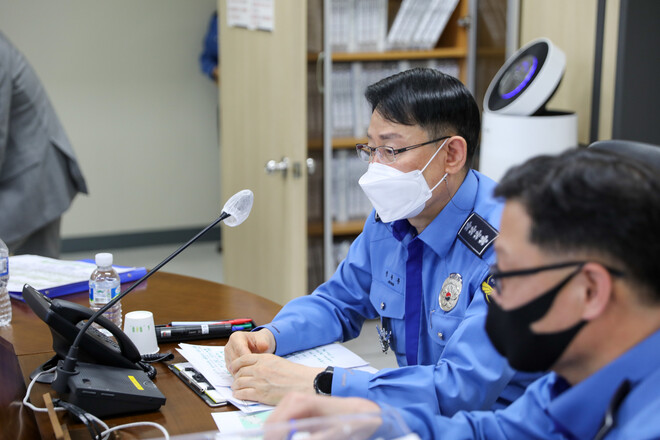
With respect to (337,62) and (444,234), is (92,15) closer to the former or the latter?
(337,62)

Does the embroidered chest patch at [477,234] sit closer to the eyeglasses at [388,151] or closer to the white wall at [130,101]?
the eyeglasses at [388,151]

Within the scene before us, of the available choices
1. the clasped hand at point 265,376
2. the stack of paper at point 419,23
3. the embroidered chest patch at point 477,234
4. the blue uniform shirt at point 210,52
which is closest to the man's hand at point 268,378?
the clasped hand at point 265,376

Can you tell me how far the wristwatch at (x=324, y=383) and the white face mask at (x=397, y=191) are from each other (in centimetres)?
40

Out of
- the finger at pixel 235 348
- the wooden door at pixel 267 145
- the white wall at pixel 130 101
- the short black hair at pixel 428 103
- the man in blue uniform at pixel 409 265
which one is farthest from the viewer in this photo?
the white wall at pixel 130 101

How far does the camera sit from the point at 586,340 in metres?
0.91

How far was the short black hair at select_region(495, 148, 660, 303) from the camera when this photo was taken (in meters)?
0.86

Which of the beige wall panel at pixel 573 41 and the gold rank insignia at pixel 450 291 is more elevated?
the beige wall panel at pixel 573 41

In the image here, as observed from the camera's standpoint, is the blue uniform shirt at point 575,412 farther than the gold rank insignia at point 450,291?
No

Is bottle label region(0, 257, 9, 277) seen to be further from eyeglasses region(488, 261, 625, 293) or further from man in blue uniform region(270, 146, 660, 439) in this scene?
eyeglasses region(488, 261, 625, 293)

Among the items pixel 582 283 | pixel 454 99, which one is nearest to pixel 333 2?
pixel 454 99

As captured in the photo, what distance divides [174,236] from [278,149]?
7.61ft

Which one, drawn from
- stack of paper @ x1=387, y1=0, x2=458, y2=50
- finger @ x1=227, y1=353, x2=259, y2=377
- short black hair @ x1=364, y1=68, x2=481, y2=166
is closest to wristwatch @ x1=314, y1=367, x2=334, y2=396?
finger @ x1=227, y1=353, x2=259, y2=377

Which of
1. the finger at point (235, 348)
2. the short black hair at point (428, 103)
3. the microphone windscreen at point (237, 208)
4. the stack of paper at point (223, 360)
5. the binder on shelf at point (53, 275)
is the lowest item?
the stack of paper at point (223, 360)

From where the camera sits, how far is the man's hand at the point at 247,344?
4.85 ft
